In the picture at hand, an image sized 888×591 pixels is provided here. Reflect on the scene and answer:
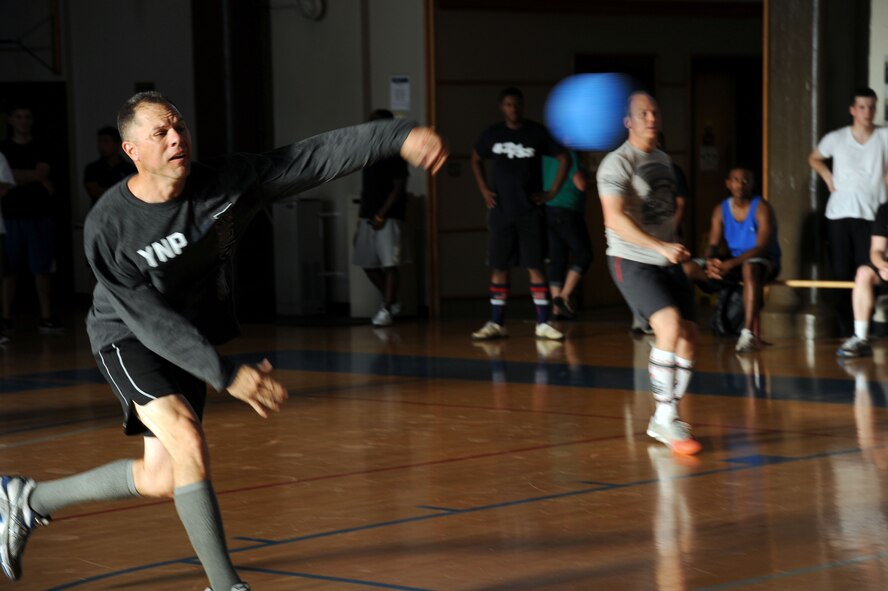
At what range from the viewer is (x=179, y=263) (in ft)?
14.1

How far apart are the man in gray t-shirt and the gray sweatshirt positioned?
8.81 feet

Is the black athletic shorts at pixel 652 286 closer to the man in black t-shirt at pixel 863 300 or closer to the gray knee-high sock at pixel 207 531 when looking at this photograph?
the gray knee-high sock at pixel 207 531

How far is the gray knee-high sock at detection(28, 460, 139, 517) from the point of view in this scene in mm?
4607

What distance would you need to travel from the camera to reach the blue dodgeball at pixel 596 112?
7.45 m

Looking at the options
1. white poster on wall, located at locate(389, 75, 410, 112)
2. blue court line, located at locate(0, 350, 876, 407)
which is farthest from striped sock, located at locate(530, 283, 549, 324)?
white poster on wall, located at locate(389, 75, 410, 112)

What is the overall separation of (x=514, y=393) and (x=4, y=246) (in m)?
6.25

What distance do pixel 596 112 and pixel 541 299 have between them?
4298 mm

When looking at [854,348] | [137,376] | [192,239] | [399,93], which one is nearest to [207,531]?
[137,376]

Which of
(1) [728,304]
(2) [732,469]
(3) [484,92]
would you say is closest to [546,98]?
(3) [484,92]

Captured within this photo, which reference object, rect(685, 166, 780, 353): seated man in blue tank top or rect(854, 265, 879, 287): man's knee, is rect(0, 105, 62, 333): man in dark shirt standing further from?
rect(854, 265, 879, 287): man's knee

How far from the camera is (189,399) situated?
456 cm

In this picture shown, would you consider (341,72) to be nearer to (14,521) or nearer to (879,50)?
(879,50)

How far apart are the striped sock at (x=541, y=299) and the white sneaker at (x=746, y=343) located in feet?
5.59

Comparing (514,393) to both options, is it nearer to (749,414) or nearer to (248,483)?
(749,414)
